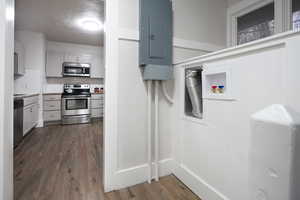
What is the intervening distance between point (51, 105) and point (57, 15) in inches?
90.9

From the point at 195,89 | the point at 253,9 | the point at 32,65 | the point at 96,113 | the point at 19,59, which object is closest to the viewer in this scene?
the point at 195,89

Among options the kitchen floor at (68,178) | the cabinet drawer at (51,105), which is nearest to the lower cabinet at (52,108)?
the cabinet drawer at (51,105)

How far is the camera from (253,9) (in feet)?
6.80

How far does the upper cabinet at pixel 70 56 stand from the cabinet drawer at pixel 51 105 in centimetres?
83

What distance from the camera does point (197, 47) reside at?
1.94 meters

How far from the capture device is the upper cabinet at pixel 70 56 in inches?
166

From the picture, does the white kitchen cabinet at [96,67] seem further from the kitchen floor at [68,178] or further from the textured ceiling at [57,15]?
the kitchen floor at [68,178]

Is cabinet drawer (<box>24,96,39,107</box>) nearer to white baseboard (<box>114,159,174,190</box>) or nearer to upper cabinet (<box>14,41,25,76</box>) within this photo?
upper cabinet (<box>14,41,25,76</box>)

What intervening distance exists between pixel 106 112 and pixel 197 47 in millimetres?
1445

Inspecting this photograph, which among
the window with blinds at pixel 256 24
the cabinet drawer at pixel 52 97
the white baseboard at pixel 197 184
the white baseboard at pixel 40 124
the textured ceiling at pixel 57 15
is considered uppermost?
the textured ceiling at pixel 57 15

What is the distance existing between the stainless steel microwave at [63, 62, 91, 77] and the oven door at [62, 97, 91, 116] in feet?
2.53

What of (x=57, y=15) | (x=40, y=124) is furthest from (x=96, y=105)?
(x=57, y=15)

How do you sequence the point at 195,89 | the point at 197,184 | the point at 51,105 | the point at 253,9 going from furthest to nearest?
the point at 51,105
the point at 253,9
the point at 195,89
the point at 197,184

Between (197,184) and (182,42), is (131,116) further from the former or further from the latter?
(182,42)
